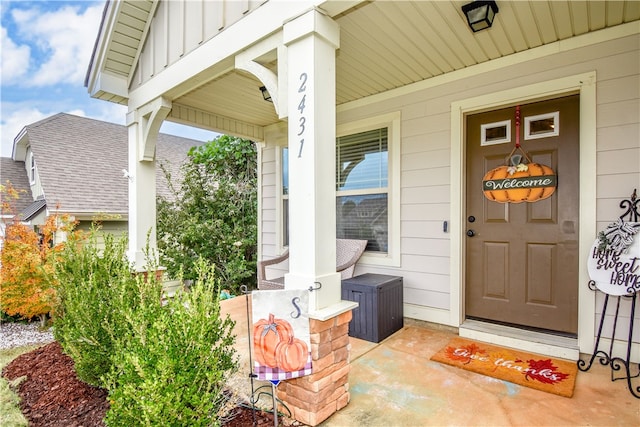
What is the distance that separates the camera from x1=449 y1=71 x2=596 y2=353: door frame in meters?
2.45

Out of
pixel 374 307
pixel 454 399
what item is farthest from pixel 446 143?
pixel 454 399

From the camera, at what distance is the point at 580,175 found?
2502mm

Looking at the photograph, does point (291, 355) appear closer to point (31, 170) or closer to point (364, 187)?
point (364, 187)

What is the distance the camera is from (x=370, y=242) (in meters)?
3.77

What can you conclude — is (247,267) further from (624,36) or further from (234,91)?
(624,36)

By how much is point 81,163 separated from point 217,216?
4728 mm

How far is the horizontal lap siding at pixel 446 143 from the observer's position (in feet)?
7.68

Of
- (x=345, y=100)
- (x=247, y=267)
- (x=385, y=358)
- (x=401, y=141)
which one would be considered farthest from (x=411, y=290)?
(x=247, y=267)

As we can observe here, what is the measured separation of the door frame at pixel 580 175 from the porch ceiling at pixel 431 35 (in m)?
0.36

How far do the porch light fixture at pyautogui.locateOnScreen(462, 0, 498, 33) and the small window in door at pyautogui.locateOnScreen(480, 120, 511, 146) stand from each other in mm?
1055

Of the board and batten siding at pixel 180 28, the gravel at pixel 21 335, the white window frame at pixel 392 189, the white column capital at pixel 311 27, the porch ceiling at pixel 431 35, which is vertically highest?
the board and batten siding at pixel 180 28

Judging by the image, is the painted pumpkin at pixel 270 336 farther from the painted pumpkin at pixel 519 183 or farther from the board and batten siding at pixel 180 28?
the painted pumpkin at pixel 519 183

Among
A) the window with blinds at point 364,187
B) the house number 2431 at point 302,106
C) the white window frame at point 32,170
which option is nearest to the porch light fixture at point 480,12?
the house number 2431 at point 302,106

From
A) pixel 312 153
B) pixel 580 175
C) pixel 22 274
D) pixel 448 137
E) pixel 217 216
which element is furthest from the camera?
pixel 217 216
